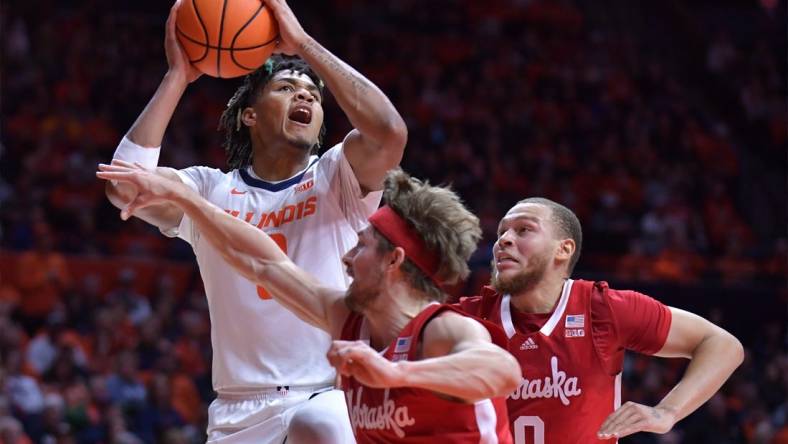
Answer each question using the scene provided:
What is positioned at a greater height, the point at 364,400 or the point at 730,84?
the point at 364,400

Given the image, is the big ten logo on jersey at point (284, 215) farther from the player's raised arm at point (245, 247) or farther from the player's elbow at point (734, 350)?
the player's elbow at point (734, 350)

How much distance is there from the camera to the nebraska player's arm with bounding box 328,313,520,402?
3115mm

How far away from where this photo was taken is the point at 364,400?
3.68m

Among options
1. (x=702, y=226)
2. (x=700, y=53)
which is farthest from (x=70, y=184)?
(x=700, y=53)

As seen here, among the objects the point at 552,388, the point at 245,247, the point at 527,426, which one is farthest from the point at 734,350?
the point at 245,247

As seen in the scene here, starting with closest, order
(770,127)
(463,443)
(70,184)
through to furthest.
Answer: (463,443) → (70,184) → (770,127)

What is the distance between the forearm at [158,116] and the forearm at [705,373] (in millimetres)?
2352

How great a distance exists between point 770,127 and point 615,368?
14.8m

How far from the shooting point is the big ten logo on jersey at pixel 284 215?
4770mm

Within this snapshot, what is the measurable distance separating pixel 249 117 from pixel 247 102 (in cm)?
12

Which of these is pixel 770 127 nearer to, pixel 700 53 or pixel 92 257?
pixel 700 53

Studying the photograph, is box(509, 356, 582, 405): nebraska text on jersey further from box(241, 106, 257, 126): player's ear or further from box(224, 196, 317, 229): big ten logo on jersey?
box(241, 106, 257, 126): player's ear

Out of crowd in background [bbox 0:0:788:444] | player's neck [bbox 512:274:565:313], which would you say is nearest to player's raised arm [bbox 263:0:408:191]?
player's neck [bbox 512:274:565:313]

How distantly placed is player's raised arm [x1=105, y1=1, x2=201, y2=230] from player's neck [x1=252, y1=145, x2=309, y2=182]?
1.39 ft
